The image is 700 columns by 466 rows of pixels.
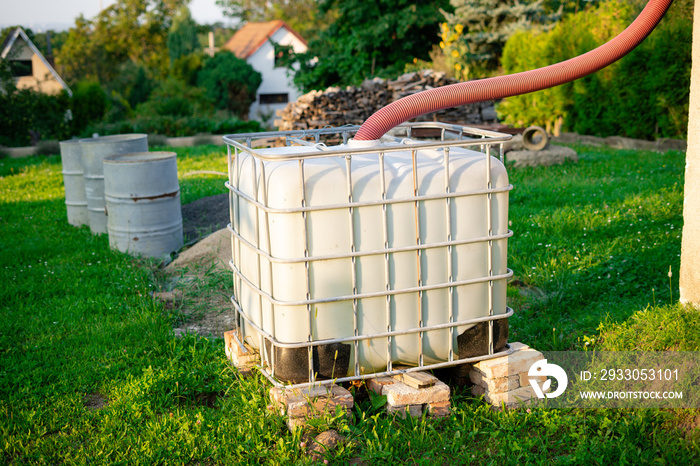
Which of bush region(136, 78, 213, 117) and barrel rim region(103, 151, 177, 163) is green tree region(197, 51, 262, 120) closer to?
bush region(136, 78, 213, 117)

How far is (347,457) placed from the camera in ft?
7.52

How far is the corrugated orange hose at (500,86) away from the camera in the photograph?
9.02 ft

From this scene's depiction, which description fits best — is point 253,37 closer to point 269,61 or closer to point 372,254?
point 269,61

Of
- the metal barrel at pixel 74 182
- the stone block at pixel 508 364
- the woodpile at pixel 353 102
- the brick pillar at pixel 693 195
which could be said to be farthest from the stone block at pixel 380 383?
the woodpile at pixel 353 102

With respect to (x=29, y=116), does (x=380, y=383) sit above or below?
below

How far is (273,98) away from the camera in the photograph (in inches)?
1398

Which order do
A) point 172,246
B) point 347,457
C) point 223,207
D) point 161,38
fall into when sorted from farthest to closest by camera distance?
point 161,38, point 223,207, point 172,246, point 347,457

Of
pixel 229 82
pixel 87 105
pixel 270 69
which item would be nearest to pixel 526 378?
pixel 87 105

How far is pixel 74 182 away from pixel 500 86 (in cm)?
561

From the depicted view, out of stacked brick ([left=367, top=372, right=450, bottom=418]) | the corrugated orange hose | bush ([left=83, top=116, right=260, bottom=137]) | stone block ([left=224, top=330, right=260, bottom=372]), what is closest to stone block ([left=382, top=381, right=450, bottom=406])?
stacked brick ([left=367, top=372, right=450, bottom=418])

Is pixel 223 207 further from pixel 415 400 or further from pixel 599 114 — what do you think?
pixel 599 114

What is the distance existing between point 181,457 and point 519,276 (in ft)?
9.14

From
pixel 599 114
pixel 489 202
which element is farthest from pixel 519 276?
pixel 599 114

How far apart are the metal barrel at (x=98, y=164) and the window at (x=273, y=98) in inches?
1171
